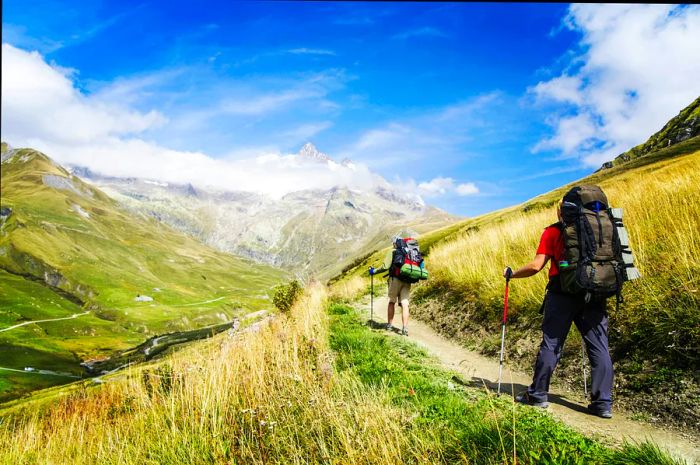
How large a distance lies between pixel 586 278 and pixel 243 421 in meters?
5.70

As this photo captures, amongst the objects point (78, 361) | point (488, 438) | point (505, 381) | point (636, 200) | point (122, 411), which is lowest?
point (78, 361)

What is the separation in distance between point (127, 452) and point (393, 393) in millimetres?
4307

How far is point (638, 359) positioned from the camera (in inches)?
279

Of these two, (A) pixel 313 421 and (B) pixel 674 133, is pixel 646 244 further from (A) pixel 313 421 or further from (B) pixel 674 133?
(B) pixel 674 133

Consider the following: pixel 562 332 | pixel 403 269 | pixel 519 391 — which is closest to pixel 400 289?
pixel 403 269

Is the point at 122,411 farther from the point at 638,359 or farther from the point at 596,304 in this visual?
the point at 638,359

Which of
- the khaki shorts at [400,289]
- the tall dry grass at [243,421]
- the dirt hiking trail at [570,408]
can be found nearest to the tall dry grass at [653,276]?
the dirt hiking trail at [570,408]

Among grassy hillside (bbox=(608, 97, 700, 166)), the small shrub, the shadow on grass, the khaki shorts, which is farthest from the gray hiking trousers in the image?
grassy hillside (bbox=(608, 97, 700, 166))

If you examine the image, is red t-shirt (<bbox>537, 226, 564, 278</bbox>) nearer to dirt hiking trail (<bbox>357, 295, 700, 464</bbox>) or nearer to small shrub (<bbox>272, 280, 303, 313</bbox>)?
dirt hiking trail (<bbox>357, 295, 700, 464</bbox>)

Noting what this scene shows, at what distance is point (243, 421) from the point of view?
592 cm

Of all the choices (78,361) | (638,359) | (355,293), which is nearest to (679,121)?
(355,293)

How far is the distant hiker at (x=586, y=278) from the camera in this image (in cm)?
620

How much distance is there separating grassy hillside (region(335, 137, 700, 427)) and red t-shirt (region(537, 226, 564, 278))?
7.38 ft

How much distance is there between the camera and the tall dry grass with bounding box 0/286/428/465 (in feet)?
16.5
